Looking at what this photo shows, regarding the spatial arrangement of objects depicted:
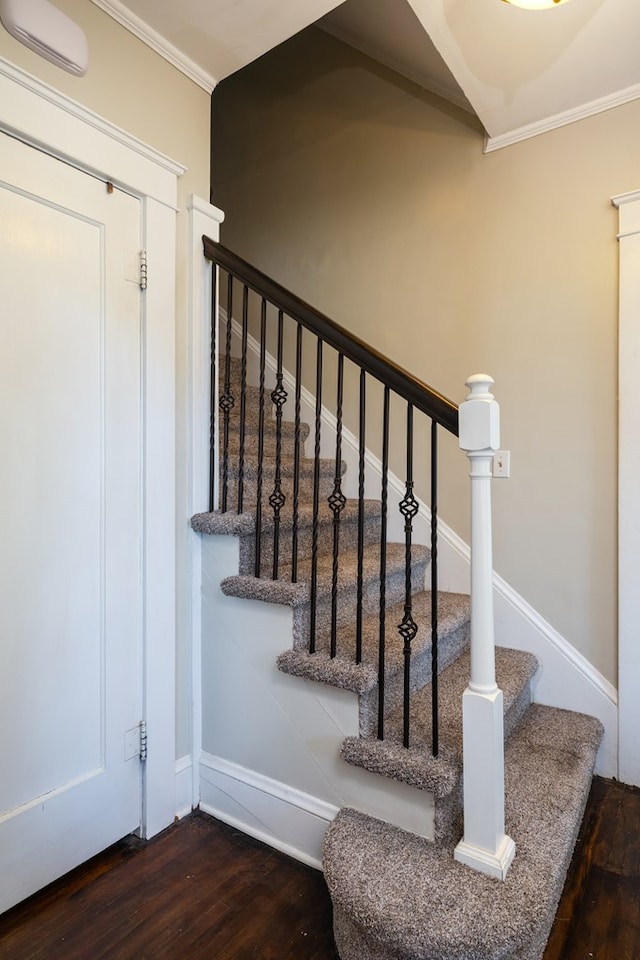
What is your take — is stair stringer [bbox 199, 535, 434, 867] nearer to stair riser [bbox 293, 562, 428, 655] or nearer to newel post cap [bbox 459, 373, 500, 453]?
stair riser [bbox 293, 562, 428, 655]

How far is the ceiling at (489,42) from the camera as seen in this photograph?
1.60 m

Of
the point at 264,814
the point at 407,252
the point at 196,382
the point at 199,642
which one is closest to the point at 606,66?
the point at 407,252

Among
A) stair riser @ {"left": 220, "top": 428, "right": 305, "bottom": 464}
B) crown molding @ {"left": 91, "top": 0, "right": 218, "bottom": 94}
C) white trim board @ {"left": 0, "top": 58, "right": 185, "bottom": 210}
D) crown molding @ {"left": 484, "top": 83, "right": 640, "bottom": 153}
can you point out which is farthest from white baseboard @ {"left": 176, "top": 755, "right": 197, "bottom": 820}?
crown molding @ {"left": 484, "top": 83, "right": 640, "bottom": 153}

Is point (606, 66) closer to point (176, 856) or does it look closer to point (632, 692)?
point (632, 692)

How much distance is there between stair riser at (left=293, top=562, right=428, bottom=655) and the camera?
1653 mm

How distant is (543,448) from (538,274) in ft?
2.34

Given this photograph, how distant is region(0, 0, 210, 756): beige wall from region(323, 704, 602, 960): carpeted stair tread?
31.8 inches

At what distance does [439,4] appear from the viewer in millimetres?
1642

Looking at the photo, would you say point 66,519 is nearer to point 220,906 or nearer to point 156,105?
point 220,906

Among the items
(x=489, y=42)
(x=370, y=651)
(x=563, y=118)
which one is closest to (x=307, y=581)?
(x=370, y=651)

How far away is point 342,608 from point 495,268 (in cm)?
158

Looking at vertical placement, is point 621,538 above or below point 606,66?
below

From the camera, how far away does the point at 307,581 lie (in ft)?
5.66

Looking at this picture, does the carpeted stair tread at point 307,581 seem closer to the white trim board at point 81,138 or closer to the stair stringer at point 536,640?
the stair stringer at point 536,640
